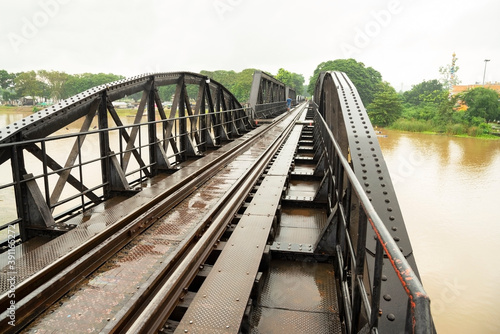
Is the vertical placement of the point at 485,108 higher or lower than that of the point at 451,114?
higher

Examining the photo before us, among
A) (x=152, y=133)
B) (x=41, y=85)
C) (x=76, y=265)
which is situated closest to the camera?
(x=76, y=265)

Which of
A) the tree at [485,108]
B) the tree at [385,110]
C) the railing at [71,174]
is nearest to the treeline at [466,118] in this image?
the tree at [485,108]

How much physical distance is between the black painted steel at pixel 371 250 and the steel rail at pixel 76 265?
93.0 inches

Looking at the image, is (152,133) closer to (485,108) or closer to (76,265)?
(76,265)

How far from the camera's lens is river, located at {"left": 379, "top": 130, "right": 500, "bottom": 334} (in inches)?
369

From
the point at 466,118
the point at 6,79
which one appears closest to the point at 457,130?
the point at 466,118

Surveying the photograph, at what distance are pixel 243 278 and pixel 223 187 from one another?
3.56 m

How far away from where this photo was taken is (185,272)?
3.33 metres

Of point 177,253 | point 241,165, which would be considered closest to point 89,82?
point 241,165

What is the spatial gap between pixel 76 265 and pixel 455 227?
51.7 feet

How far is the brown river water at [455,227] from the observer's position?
9.38 meters

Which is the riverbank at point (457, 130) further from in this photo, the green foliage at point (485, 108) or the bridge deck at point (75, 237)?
the bridge deck at point (75, 237)

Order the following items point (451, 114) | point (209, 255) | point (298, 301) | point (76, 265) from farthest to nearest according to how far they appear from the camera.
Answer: point (451, 114), point (209, 255), point (76, 265), point (298, 301)

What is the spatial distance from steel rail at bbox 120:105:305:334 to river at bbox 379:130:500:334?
6236mm
